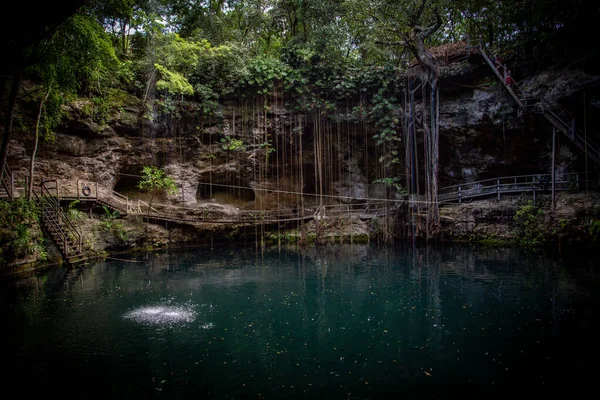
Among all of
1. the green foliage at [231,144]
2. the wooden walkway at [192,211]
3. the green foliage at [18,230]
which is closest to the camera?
the green foliage at [18,230]

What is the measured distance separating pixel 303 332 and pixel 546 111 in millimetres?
15166

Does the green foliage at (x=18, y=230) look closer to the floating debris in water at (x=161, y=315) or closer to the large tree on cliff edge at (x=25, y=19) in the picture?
the floating debris in water at (x=161, y=315)

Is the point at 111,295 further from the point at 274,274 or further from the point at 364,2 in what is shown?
the point at 364,2

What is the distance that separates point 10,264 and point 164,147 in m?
9.38

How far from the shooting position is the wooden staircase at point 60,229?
11078 millimetres

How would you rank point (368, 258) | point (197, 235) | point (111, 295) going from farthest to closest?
point (197, 235) < point (368, 258) < point (111, 295)

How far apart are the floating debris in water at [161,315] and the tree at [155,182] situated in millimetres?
10078

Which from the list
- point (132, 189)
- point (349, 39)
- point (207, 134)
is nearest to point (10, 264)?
point (132, 189)

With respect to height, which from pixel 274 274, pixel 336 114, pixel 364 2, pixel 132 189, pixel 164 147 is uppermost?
pixel 364 2

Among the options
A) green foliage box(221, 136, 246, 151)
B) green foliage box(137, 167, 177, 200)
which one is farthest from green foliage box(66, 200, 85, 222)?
green foliage box(221, 136, 246, 151)

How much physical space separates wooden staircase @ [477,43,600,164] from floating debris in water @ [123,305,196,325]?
49.7ft

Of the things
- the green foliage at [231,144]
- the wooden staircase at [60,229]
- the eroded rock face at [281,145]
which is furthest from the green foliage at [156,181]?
the wooden staircase at [60,229]

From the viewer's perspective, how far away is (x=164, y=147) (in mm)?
17609

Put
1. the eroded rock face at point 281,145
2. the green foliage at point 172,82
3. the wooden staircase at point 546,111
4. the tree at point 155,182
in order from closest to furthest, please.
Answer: the wooden staircase at point 546,111
the eroded rock face at point 281,145
the green foliage at point 172,82
the tree at point 155,182
